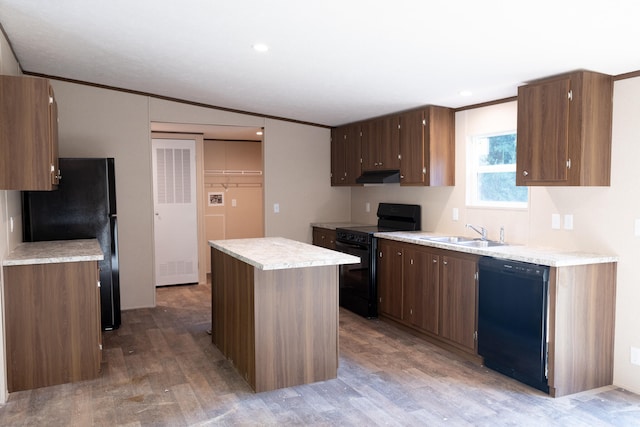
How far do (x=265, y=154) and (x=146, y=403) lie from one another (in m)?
3.65

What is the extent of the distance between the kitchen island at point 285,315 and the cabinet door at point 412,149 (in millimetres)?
1716

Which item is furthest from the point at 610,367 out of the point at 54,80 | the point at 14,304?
the point at 54,80

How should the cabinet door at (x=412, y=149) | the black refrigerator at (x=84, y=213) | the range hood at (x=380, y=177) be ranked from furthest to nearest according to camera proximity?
the range hood at (x=380, y=177)
the cabinet door at (x=412, y=149)
the black refrigerator at (x=84, y=213)

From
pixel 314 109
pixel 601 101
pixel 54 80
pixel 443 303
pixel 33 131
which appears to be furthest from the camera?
pixel 314 109

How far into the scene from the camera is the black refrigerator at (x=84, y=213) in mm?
4484

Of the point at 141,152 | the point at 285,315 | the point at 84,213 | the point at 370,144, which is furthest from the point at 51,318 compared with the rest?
the point at 370,144

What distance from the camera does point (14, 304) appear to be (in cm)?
331

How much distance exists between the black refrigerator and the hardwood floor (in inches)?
30.5

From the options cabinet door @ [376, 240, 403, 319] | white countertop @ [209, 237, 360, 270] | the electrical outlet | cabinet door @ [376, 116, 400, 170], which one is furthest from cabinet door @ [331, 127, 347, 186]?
the electrical outlet

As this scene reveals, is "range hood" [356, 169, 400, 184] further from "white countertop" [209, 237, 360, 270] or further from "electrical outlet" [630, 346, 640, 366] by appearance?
"electrical outlet" [630, 346, 640, 366]

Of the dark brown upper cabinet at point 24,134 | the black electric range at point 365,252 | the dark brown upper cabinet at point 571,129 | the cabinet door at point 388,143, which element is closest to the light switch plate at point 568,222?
the dark brown upper cabinet at point 571,129

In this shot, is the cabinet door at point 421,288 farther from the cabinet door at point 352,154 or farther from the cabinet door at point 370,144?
the cabinet door at point 352,154

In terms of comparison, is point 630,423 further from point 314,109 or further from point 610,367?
point 314,109

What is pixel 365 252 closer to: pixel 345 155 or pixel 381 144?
pixel 381 144
